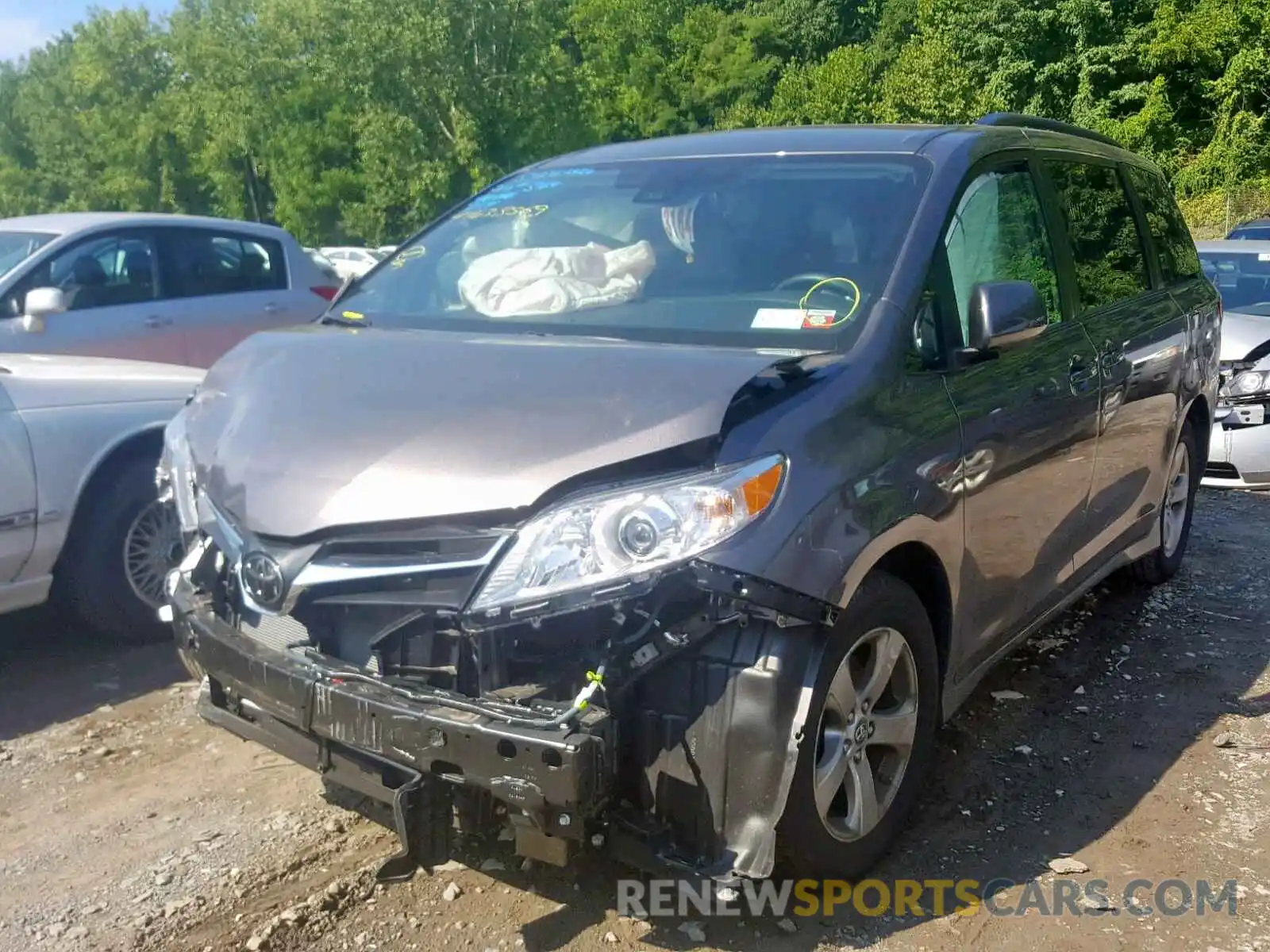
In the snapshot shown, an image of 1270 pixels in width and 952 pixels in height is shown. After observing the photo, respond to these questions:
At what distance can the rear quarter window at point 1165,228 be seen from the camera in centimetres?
521

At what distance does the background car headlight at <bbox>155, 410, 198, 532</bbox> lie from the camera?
3123 mm

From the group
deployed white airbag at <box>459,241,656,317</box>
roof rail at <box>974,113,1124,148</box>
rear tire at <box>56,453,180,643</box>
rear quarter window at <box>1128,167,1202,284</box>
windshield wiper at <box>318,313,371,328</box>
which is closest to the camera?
deployed white airbag at <box>459,241,656,317</box>

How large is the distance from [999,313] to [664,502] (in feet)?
4.20

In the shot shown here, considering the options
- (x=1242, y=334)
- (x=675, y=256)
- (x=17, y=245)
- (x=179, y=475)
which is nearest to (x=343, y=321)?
(x=179, y=475)

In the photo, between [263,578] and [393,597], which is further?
[263,578]

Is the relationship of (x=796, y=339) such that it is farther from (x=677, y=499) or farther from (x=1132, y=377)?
(x=1132, y=377)

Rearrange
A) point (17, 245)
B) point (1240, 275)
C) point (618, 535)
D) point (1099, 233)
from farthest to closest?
1. point (1240, 275)
2. point (17, 245)
3. point (1099, 233)
4. point (618, 535)

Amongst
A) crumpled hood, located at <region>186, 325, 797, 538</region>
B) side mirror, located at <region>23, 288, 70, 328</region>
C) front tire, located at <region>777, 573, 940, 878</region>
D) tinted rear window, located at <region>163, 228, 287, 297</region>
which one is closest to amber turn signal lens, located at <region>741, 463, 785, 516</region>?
crumpled hood, located at <region>186, 325, 797, 538</region>

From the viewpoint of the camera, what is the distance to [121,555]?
15.5 feet

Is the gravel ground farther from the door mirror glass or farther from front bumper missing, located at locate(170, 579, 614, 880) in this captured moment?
the door mirror glass

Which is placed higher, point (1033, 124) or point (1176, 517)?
point (1033, 124)

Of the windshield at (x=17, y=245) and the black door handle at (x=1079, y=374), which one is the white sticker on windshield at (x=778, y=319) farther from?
the windshield at (x=17, y=245)

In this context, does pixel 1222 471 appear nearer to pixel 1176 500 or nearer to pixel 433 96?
pixel 1176 500

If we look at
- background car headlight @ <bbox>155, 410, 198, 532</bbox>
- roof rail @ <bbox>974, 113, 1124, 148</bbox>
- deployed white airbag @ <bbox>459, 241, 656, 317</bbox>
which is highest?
A: roof rail @ <bbox>974, 113, 1124, 148</bbox>
